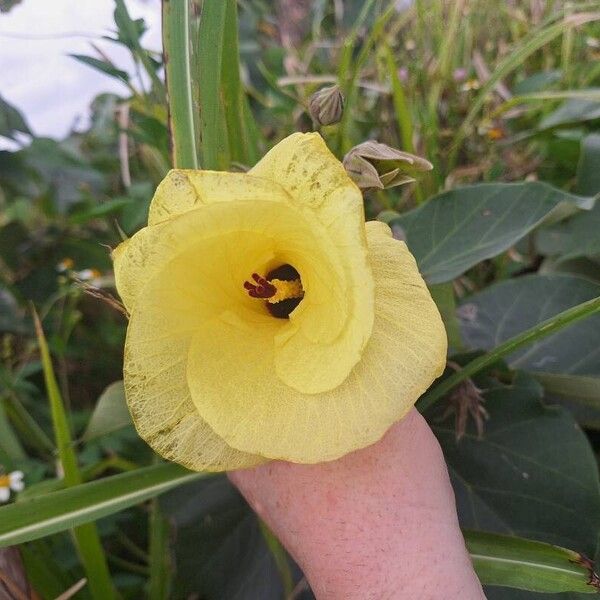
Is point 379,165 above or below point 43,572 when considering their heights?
above

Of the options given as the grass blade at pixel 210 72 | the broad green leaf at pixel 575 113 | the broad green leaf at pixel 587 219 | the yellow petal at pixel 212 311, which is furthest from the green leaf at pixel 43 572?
the broad green leaf at pixel 575 113

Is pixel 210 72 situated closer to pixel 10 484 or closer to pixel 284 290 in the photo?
pixel 284 290

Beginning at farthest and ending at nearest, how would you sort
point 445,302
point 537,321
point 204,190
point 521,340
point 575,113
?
point 575,113
point 537,321
point 445,302
point 521,340
point 204,190

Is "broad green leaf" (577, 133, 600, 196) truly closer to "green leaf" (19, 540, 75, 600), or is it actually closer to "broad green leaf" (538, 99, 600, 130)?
"broad green leaf" (538, 99, 600, 130)

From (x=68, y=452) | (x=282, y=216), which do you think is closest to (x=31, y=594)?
(x=68, y=452)

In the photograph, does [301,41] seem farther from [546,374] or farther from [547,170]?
[546,374]

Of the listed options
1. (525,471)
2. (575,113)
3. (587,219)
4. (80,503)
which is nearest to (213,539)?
(80,503)

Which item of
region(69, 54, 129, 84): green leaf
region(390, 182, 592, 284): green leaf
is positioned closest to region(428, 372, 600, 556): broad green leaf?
region(390, 182, 592, 284): green leaf
